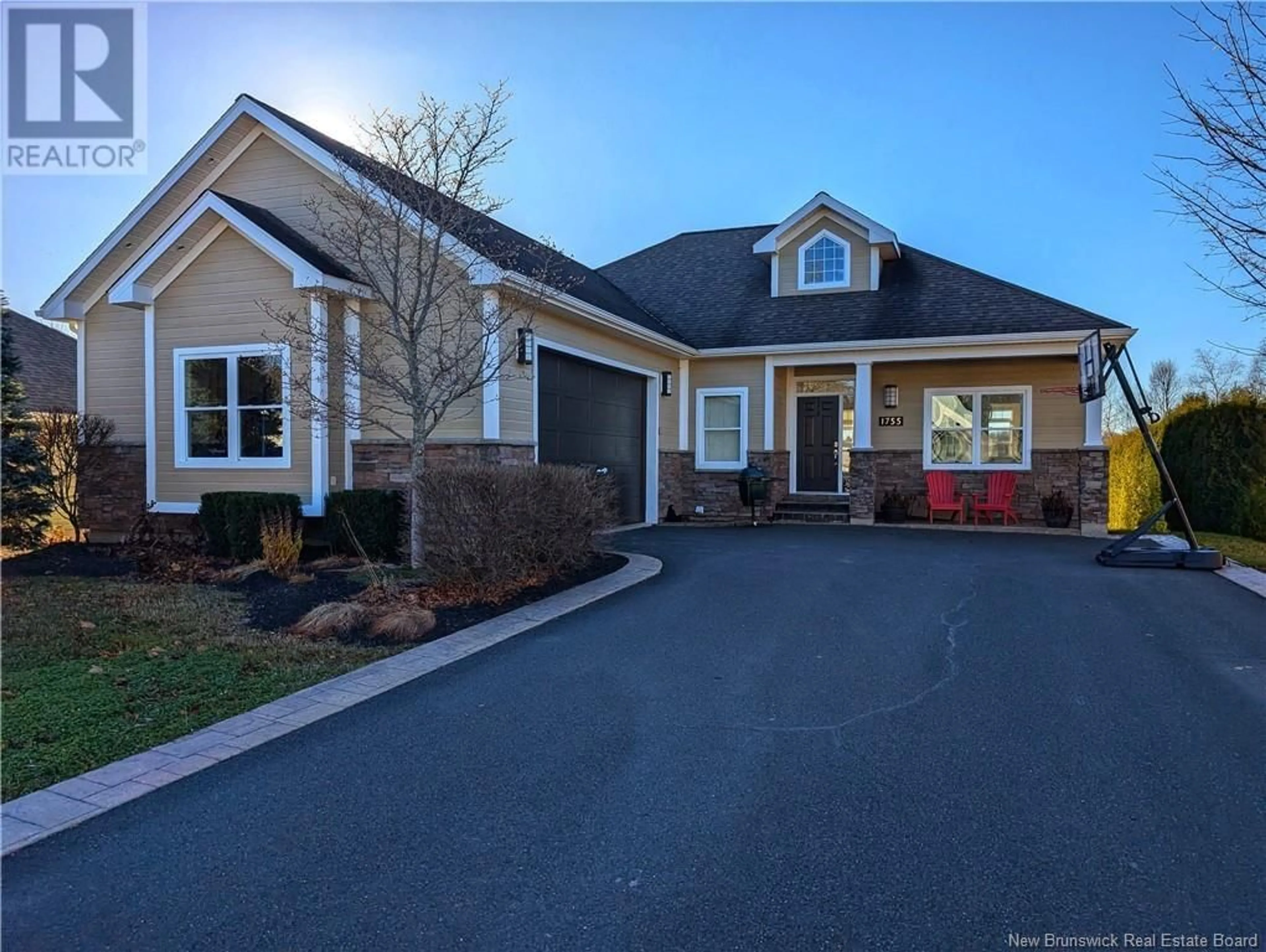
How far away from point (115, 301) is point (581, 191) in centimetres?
854

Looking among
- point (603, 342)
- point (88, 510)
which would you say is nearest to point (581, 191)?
point (603, 342)

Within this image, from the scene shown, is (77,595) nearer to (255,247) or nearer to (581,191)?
→ (255,247)

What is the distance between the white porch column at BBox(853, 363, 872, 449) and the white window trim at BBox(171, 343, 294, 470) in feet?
31.4

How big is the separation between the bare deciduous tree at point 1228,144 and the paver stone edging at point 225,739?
648 cm

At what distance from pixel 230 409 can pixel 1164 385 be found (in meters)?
36.4

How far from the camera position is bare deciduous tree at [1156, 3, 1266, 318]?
19.2 feet

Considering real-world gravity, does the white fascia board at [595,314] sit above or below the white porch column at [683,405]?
above

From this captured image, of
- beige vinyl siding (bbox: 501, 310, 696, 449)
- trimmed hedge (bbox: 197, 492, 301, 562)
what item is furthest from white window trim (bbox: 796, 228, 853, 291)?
trimmed hedge (bbox: 197, 492, 301, 562)

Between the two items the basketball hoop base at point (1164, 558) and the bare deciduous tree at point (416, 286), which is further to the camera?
the basketball hoop base at point (1164, 558)

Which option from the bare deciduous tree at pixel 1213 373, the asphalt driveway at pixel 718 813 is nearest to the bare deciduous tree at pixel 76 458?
the asphalt driveway at pixel 718 813

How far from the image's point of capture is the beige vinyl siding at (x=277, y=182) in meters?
10.9

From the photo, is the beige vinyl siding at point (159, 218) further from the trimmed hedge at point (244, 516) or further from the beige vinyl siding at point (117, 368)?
the trimmed hedge at point (244, 516)

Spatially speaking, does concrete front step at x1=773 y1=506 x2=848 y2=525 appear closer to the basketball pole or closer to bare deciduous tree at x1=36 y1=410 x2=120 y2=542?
the basketball pole

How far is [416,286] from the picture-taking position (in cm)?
854
